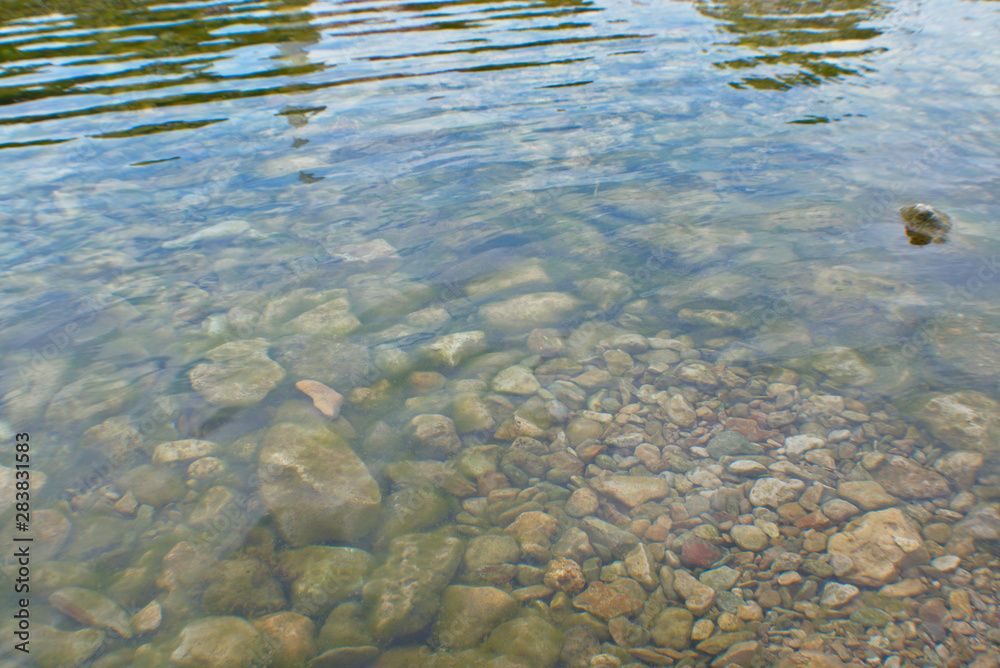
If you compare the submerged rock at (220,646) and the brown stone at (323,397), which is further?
the brown stone at (323,397)

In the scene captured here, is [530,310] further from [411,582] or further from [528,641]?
[528,641]

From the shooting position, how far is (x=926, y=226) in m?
5.66

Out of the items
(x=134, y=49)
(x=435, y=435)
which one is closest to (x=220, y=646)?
(x=435, y=435)

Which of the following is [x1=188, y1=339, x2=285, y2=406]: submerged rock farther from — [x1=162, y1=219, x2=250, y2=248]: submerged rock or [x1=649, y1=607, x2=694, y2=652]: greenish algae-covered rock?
[x1=649, y1=607, x2=694, y2=652]: greenish algae-covered rock

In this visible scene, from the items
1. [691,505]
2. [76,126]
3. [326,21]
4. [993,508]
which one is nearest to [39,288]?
[76,126]

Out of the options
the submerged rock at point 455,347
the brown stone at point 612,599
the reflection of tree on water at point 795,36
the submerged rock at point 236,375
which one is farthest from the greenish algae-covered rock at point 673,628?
the reflection of tree on water at point 795,36

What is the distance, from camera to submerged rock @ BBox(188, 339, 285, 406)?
13.7 feet

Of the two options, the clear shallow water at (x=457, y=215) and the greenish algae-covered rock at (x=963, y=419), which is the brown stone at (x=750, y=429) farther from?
the greenish algae-covered rock at (x=963, y=419)

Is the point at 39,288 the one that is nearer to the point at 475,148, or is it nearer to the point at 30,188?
the point at 30,188

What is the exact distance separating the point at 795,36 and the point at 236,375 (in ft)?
45.7

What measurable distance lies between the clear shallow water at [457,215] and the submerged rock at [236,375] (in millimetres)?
86

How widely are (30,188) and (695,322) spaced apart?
8227 mm

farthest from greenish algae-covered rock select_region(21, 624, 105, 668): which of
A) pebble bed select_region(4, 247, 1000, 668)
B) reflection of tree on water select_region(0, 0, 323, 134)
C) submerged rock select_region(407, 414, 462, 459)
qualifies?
reflection of tree on water select_region(0, 0, 323, 134)

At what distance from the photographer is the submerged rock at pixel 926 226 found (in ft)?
18.3
